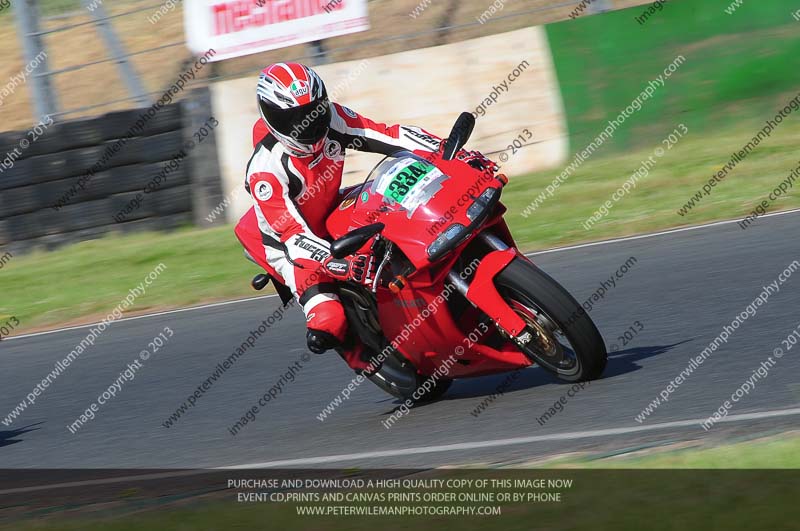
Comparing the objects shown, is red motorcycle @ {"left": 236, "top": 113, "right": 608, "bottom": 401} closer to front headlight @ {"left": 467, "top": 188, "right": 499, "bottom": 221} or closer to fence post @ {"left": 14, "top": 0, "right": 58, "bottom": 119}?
front headlight @ {"left": 467, "top": 188, "right": 499, "bottom": 221}

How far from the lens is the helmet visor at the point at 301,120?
5.90 metres

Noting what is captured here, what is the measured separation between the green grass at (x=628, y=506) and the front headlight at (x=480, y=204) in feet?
4.27

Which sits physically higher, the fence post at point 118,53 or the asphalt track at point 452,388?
the fence post at point 118,53

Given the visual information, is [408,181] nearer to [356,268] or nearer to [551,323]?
[356,268]

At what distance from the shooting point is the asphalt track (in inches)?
208

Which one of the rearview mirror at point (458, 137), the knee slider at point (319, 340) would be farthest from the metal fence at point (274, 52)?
the knee slider at point (319, 340)

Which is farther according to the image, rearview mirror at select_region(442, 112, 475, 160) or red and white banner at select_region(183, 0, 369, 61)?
red and white banner at select_region(183, 0, 369, 61)

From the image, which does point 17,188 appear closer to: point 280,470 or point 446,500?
point 280,470

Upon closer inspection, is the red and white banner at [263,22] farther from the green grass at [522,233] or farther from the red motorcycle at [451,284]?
the red motorcycle at [451,284]

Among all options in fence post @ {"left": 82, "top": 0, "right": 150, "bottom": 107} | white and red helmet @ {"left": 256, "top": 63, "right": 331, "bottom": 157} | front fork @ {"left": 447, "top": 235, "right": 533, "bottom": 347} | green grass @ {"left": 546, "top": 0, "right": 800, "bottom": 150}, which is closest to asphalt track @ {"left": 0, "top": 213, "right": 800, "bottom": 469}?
front fork @ {"left": 447, "top": 235, "right": 533, "bottom": 347}

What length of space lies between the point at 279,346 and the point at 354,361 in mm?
2179

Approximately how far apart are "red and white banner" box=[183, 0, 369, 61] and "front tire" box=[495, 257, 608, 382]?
26.3 feet

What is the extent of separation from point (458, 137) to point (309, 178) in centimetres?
89

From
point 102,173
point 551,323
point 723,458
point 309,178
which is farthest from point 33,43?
point 723,458
